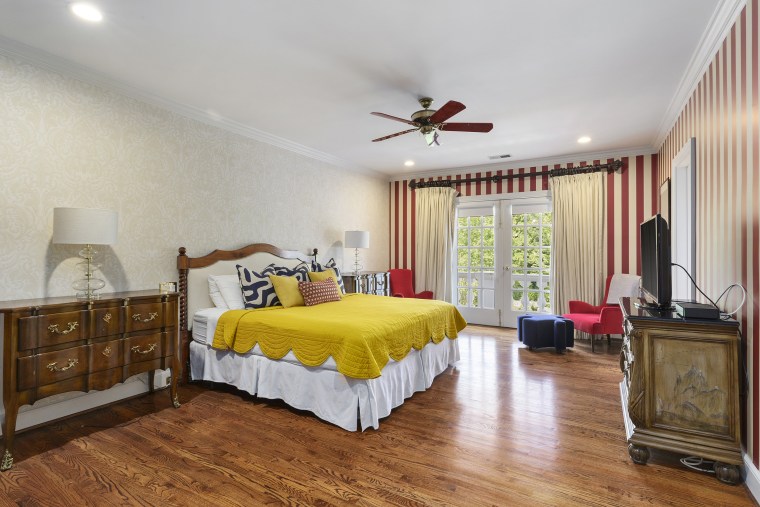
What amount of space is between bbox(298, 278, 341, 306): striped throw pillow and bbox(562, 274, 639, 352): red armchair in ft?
10.2

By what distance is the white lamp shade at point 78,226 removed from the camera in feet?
8.79

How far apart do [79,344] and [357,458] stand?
1995 millimetres

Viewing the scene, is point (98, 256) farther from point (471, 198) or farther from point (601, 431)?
point (471, 198)

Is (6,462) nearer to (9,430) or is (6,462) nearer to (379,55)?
(9,430)

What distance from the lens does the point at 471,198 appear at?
6.64 m

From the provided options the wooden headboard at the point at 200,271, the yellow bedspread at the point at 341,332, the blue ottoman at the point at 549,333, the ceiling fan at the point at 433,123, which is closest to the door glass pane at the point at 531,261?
the blue ottoman at the point at 549,333

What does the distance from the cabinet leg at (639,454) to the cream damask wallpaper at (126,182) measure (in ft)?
12.8

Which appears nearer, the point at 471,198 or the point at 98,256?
the point at 98,256

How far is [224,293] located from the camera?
3.90 meters

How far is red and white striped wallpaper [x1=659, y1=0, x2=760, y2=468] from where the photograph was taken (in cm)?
209

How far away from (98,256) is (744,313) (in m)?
4.47

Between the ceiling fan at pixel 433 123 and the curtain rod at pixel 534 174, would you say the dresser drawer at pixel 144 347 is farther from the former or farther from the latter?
the curtain rod at pixel 534 174

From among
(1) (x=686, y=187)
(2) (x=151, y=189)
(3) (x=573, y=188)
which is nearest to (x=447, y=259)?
(3) (x=573, y=188)

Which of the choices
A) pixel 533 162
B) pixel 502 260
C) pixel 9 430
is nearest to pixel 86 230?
pixel 9 430
